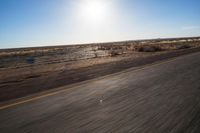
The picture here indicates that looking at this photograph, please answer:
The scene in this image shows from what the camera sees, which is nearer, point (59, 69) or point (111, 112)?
point (111, 112)

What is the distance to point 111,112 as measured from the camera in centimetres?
478

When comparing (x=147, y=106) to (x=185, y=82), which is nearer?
(x=147, y=106)

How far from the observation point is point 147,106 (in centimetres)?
515

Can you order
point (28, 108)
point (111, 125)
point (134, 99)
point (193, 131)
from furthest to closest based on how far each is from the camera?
point (134, 99), point (28, 108), point (111, 125), point (193, 131)

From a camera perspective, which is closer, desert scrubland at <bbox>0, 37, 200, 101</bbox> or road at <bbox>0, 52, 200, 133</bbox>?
road at <bbox>0, 52, 200, 133</bbox>

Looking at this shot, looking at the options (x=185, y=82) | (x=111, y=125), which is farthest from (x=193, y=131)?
(x=185, y=82)

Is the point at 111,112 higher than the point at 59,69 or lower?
higher

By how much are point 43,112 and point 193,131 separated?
Answer: 3342 mm

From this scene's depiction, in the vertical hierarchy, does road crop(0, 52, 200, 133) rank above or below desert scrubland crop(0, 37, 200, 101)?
above

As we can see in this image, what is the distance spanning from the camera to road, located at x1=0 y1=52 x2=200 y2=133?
388 cm

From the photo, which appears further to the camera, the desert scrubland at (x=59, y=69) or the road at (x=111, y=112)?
the desert scrubland at (x=59, y=69)

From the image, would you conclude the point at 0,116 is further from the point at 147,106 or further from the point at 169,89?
the point at 169,89

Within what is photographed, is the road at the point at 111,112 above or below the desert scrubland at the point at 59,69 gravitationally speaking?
above

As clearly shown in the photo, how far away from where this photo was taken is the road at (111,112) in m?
3.88
